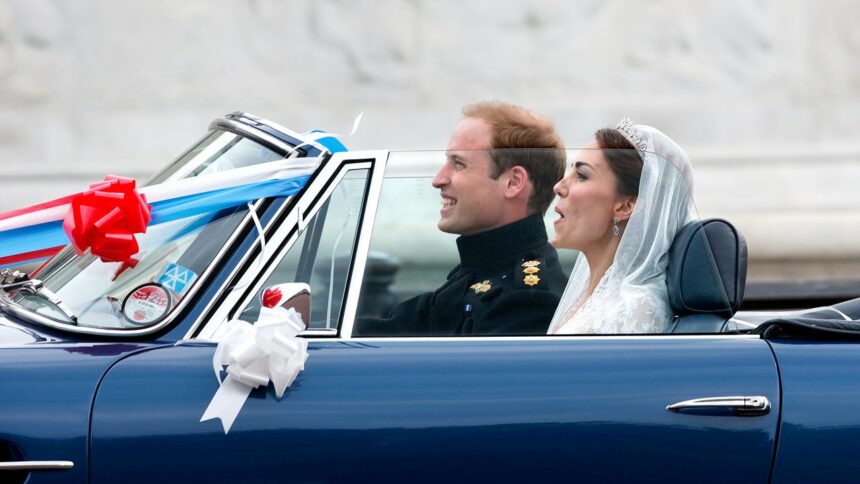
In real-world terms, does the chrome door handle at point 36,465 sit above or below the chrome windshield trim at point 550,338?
below

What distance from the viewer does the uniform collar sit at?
10.4ft

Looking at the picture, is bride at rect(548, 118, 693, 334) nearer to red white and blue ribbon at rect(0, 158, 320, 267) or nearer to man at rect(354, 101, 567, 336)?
man at rect(354, 101, 567, 336)

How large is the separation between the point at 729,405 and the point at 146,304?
1330 millimetres

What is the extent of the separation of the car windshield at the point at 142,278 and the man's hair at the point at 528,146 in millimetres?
594

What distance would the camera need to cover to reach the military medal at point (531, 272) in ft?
10.1

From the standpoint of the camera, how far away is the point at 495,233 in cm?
323

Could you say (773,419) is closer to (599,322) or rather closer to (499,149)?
(599,322)

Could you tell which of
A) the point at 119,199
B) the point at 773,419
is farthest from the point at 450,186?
the point at 773,419

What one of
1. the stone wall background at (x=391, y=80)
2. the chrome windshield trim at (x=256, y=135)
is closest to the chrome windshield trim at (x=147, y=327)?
the chrome windshield trim at (x=256, y=135)

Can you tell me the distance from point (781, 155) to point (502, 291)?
8.01m

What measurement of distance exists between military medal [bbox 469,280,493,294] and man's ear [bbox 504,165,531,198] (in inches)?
11.4

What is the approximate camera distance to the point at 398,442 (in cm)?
261

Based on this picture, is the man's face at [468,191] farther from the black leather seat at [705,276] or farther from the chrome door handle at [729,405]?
the chrome door handle at [729,405]

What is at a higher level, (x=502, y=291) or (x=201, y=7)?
(x=201, y=7)
